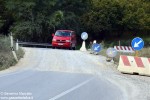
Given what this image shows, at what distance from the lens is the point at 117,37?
66.2m

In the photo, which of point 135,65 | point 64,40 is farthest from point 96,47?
point 135,65

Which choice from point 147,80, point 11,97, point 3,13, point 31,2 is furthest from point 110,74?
point 3,13

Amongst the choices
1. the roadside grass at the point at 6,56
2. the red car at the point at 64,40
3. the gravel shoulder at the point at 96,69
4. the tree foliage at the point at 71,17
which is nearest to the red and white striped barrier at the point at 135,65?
the gravel shoulder at the point at 96,69

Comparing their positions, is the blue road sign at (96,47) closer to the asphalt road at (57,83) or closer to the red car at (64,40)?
the asphalt road at (57,83)

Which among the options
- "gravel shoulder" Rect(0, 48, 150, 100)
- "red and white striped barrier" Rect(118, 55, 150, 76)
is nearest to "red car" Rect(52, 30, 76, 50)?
"gravel shoulder" Rect(0, 48, 150, 100)

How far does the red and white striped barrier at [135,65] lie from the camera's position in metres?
19.4

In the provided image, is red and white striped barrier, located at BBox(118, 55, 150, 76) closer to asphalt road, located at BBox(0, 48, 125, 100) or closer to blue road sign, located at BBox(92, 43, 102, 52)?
asphalt road, located at BBox(0, 48, 125, 100)

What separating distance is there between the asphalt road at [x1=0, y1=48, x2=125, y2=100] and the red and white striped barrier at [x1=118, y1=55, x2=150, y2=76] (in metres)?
1.50

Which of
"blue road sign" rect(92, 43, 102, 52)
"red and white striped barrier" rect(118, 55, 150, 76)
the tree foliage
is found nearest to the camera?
"red and white striped barrier" rect(118, 55, 150, 76)

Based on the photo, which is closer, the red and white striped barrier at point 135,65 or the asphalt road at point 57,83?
the asphalt road at point 57,83

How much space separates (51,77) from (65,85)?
219 centimetres

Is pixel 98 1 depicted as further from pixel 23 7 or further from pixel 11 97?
pixel 11 97

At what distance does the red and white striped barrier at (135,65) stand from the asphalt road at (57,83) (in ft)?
4.92

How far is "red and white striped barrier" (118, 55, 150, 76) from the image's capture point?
763 inches
